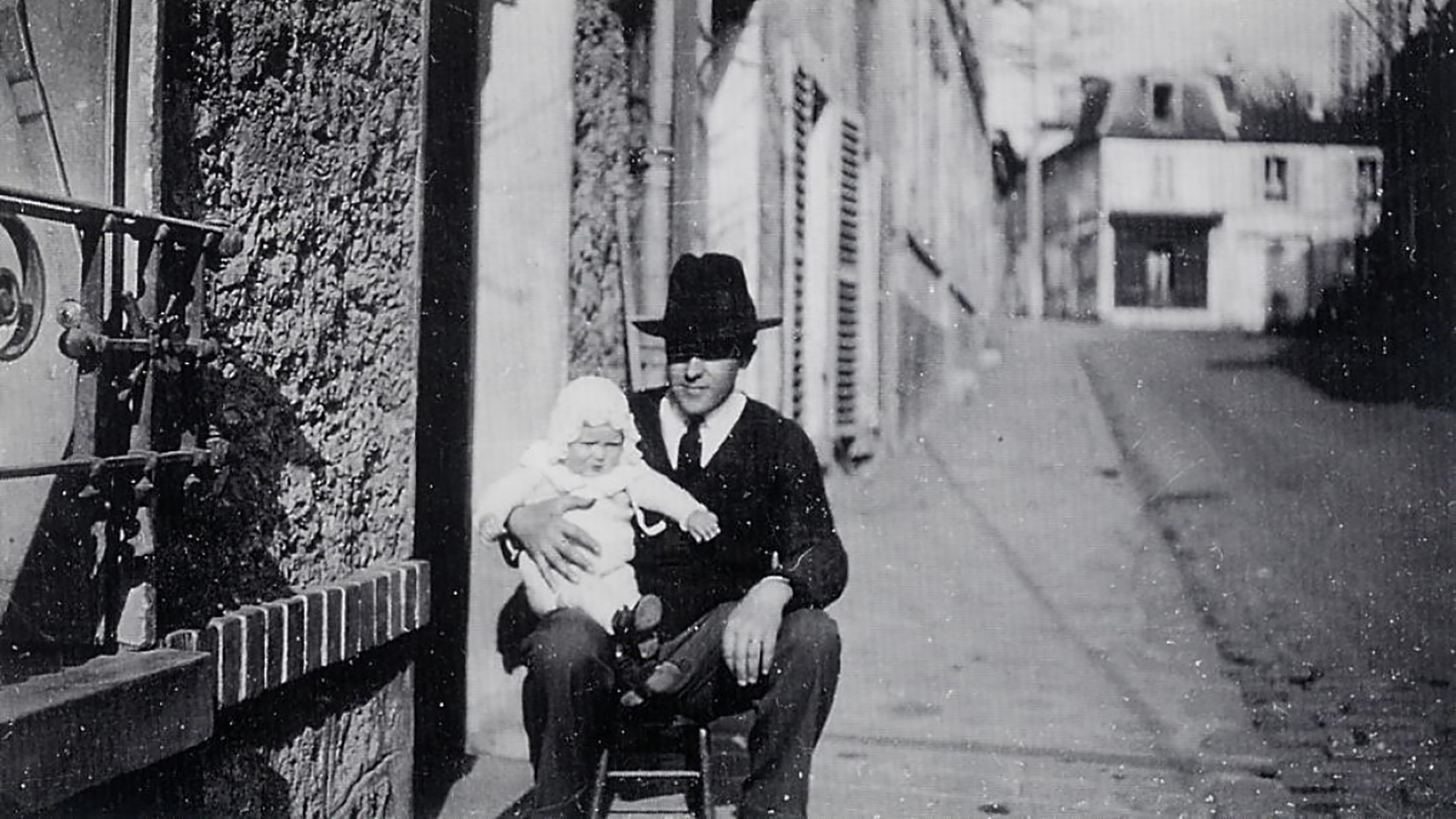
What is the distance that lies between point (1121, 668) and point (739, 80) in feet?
7.15

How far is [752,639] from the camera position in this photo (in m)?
2.35

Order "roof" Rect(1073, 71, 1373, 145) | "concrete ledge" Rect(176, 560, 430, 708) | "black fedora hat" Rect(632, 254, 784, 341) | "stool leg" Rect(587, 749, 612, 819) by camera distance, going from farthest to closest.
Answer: "roof" Rect(1073, 71, 1373, 145) → "black fedora hat" Rect(632, 254, 784, 341) → "stool leg" Rect(587, 749, 612, 819) → "concrete ledge" Rect(176, 560, 430, 708)

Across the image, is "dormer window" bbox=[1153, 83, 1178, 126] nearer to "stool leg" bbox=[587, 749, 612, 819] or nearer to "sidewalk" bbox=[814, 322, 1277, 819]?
"sidewalk" bbox=[814, 322, 1277, 819]

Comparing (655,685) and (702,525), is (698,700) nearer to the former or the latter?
(655,685)

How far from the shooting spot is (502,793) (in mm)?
2908

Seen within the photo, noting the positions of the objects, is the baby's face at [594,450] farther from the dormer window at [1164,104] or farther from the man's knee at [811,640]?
the dormer window at [1164,104]

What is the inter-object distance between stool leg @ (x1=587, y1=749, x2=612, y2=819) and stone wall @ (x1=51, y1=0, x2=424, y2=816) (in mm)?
439

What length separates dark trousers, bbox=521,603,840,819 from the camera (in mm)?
2248

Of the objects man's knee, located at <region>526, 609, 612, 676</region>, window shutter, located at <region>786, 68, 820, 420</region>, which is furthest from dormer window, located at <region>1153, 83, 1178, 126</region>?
man's knee, located at <region>526, 609, 612, 676</region>

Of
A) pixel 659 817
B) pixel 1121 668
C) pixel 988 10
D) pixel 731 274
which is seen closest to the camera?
pixel 659 817

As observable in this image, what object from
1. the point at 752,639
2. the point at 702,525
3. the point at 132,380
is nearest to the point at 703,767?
the point at 752,639

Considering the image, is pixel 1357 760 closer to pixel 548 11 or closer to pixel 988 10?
pixel 988 10

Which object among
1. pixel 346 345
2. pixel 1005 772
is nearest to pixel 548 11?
pixel 346 345

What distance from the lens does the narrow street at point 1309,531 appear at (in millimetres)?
3559
